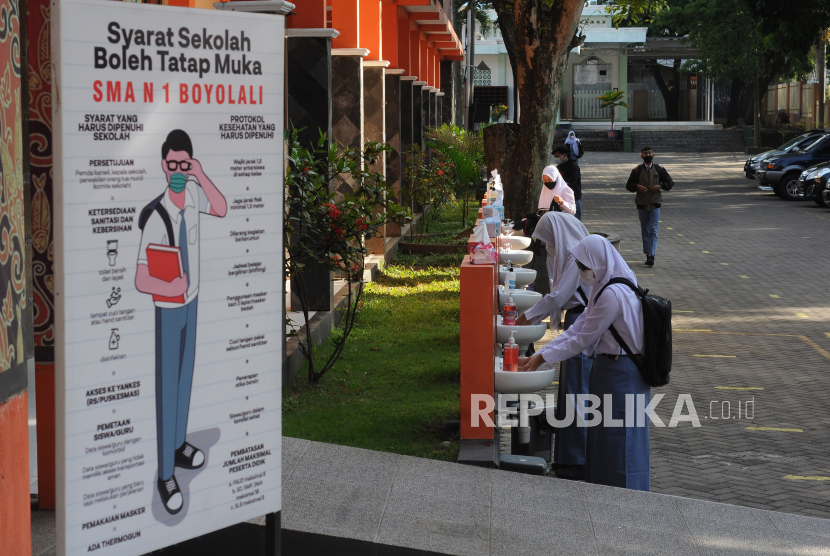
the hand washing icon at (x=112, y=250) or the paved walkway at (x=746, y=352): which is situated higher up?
the hand washing icon at (x=112, y=250)

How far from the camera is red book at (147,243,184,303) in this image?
127 inches

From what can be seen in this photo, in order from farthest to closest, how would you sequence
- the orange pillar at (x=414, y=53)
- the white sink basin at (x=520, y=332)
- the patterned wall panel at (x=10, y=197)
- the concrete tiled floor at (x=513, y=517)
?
the orange pillar at (x=414, y=53) → the white sink basin at (x=520, y=332) → the concrete tiled floor at (x=513, y=517) → the patterned wall panel at (x=10, y=197)

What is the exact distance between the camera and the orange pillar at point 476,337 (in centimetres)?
613

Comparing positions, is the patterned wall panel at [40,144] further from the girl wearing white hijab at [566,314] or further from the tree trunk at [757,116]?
the tree trunk at [757,116]

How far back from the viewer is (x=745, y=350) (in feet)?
34.1

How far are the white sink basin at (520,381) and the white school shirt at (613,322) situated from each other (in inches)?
26.5

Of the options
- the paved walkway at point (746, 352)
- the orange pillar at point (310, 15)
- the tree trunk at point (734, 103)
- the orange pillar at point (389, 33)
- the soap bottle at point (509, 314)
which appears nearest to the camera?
the paved walkway at point (746, 352)

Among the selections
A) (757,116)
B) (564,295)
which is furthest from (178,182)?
(757,116)

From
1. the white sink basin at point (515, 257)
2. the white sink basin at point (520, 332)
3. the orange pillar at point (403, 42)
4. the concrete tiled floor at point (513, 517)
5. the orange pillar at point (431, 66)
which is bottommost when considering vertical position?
the concrete tiled floor at point (513, 517)

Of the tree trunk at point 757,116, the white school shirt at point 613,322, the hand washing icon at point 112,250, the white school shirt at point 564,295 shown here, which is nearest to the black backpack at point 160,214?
the hand washing icon at point 112,250

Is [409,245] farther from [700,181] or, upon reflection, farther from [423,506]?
[700,181]

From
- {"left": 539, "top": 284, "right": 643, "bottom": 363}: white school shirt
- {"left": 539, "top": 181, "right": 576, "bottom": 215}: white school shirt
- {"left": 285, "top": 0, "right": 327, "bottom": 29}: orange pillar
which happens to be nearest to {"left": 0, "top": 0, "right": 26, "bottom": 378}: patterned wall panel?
{"left": 539, "top": 284, "right": 643, "bottom": 363}: white school shirt

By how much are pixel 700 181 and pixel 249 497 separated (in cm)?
3262

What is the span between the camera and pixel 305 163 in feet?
25.2
